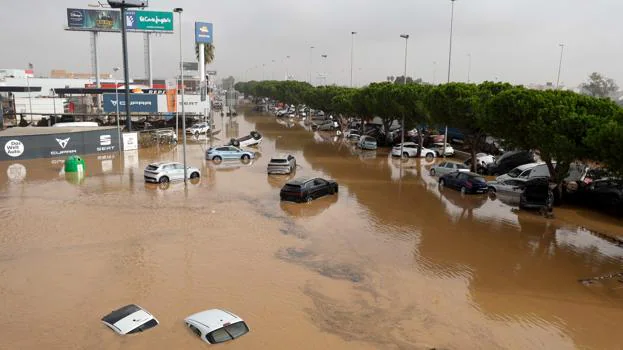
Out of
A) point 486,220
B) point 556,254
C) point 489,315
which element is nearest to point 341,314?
point 489,315

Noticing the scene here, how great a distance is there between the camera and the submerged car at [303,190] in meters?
23.9

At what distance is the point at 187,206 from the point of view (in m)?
23.1

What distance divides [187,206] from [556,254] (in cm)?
1631

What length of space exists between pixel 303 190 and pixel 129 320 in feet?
44.4

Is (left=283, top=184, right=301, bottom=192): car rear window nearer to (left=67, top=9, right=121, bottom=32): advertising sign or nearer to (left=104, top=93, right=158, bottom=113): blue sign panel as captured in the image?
(left=104, top=93, right=158, bottom=113): blue sign panel

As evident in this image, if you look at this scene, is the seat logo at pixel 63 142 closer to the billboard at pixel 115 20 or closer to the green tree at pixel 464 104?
the green tree at pixel 464 104

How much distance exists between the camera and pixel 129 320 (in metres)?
11.2

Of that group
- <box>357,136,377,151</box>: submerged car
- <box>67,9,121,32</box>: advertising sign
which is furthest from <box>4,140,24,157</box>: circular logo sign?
<box>67,9,121,32</box>: advertising sign

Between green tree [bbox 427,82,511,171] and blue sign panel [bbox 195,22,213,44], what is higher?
blue sign panel [bbox 195,22,213,44]

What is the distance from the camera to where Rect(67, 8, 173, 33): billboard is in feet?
249

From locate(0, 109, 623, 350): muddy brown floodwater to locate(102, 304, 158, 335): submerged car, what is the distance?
21cm

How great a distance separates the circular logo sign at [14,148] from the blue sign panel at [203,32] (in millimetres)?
56734

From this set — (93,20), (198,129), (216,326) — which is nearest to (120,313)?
(216,326)

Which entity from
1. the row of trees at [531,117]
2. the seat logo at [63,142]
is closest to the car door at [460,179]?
the row of trees at [531,117]
